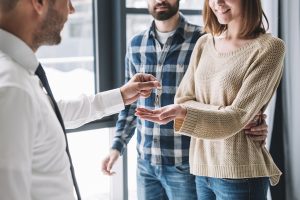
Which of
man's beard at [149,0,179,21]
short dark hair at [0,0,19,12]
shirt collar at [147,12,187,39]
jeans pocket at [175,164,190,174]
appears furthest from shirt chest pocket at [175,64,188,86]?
short dark hair at [0,0,19,12]

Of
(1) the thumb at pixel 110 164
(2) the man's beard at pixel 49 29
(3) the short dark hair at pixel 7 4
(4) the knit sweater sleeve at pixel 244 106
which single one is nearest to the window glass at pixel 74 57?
(1) the thumb at pixel 110 164

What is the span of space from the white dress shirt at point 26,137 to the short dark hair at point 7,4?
2.1 inches

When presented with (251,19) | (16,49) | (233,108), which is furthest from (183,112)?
(16,49)

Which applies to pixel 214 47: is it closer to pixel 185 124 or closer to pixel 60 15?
pixel 185 124

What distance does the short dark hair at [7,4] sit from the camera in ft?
3.04

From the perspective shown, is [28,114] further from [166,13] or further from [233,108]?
[166,13]

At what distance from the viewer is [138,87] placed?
167cm

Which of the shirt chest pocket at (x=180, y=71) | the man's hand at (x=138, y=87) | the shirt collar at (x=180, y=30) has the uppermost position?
the shirt collar at (x=180, y=30)

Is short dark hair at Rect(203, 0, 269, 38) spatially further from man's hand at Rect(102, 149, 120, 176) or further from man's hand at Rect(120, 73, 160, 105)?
man's hand at Rect(102, 149, 120, 176)

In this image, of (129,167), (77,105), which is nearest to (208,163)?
(77,105)

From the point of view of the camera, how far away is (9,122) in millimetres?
815

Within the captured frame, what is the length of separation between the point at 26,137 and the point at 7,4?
33cm

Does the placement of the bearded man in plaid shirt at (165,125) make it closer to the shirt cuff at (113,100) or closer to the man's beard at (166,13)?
the man's beard at (166,13)

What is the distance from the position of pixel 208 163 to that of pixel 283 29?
59.9 inches
